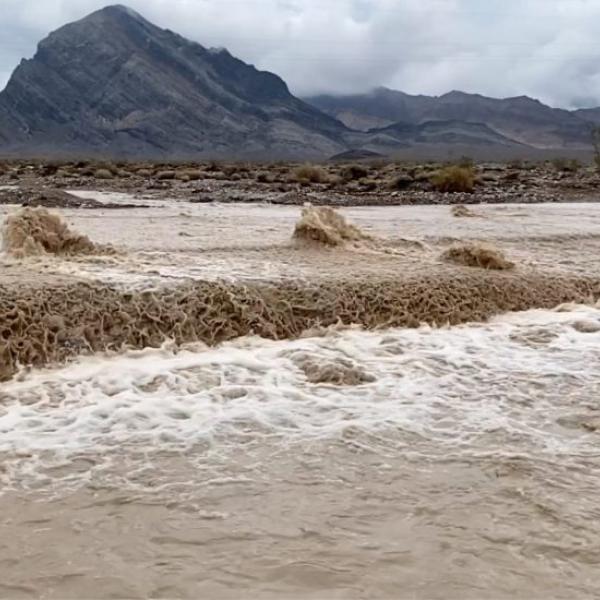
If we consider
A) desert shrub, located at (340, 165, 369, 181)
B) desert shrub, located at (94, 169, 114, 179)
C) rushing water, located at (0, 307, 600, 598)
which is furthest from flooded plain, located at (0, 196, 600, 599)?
desert shrub, located at (340, 165, 369, 181)

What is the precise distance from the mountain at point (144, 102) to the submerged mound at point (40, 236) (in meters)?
90.9

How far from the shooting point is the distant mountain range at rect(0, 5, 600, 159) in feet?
369

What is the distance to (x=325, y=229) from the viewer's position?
11062mm

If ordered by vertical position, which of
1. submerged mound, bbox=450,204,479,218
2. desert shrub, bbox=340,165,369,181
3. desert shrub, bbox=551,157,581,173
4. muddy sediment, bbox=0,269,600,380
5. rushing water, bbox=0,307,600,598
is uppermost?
desert shrub, bbox=551,157,581,173

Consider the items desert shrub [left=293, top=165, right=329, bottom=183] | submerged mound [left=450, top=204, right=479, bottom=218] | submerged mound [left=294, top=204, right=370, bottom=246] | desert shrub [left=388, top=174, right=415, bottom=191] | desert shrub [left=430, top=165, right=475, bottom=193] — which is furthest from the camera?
desert shrub [left=293, top=165, right=329, bottom=183]

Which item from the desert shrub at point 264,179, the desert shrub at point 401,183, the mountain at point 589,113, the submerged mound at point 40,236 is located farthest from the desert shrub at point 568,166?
the mountain at point 589,113

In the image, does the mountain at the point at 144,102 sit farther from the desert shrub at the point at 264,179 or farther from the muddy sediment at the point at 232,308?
the muddy sediment at the point at 232,308

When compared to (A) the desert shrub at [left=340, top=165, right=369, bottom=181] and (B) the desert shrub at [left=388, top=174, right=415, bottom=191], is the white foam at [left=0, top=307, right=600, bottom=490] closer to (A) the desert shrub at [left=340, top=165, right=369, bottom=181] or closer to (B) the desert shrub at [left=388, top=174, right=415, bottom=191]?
(B) the desert shrub at [left=388, top=174, right=415, bottom=191]

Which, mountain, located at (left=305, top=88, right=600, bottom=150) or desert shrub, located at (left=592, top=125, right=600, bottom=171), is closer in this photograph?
desert shrub, located at (left=592, top=125, right=600, bottom=171)

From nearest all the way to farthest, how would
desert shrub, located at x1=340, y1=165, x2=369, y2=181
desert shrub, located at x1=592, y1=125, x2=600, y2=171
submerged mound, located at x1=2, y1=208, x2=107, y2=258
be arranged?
1. submerged mound, located at x1=2, y1=208, x2=107, y2=258
2. desert shrub, located at x1=340, y1=165, x2=369, y2=181
3. desert shrub, located at x1=592, y1=125, x2=600, y2=171

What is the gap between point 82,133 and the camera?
116062 mm

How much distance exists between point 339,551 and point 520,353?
4.04 m

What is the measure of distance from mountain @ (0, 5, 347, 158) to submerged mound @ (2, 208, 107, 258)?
9087 cm

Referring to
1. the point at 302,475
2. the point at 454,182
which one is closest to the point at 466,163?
the point at 454,182
